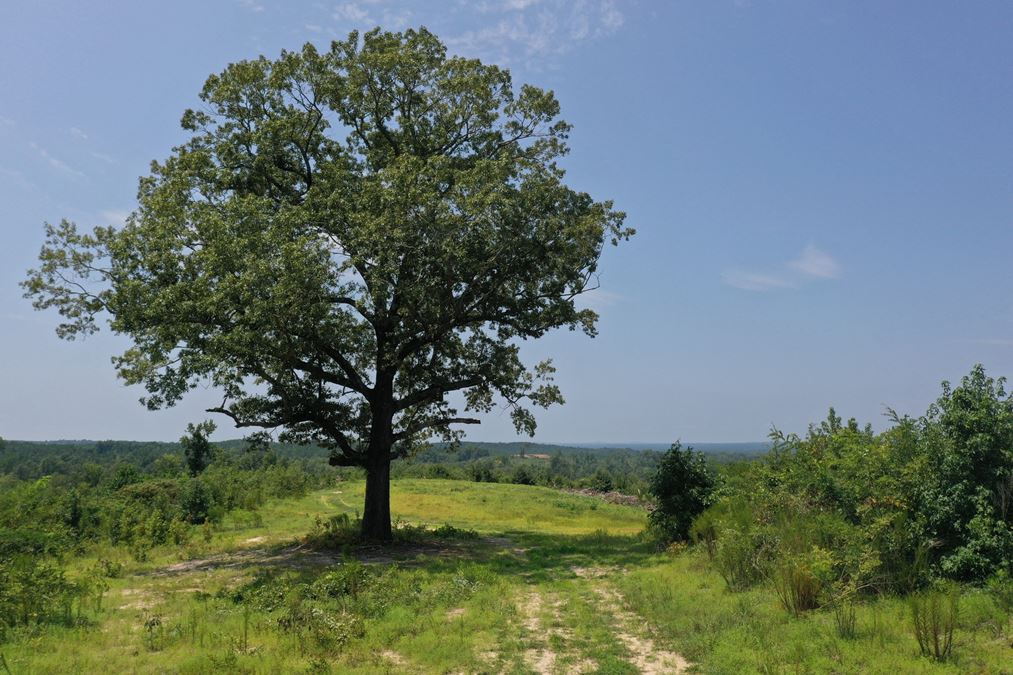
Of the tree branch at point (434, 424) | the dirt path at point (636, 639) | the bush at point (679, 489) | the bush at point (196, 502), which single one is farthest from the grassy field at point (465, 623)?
the bush at point (196, 502)

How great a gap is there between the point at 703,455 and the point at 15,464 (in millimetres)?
157729

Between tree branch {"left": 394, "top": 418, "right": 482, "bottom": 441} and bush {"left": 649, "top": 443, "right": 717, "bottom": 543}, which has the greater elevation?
tree branch {"left": 394, "top": 418, "right": 482, "bottom": 441}

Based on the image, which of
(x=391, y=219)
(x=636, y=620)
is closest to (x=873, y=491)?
(x=636, y=620)

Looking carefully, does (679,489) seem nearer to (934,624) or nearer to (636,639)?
(636,639)

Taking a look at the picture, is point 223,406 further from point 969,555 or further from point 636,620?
point 969,555

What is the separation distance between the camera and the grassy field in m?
8.38

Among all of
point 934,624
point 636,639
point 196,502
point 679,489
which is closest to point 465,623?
point 636,639

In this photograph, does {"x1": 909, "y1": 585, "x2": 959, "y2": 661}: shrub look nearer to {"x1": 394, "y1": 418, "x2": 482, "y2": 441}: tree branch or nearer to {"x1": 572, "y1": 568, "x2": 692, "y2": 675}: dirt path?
{"x1": 572, "y1": 568, "x2": 692, "y2": 675}: dirt path

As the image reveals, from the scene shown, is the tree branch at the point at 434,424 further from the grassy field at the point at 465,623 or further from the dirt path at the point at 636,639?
the dirt path at the point at 636,639

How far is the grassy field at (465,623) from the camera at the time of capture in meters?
8.38

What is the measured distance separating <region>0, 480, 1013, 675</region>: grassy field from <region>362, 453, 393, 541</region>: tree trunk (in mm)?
1639

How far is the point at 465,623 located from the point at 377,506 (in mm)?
11231

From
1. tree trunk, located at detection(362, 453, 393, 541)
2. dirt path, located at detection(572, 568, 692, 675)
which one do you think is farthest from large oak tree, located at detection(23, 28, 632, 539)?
dirt path, located at detection(572, 568, 692, 675)

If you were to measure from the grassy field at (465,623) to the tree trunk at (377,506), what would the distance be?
5.38 feet
